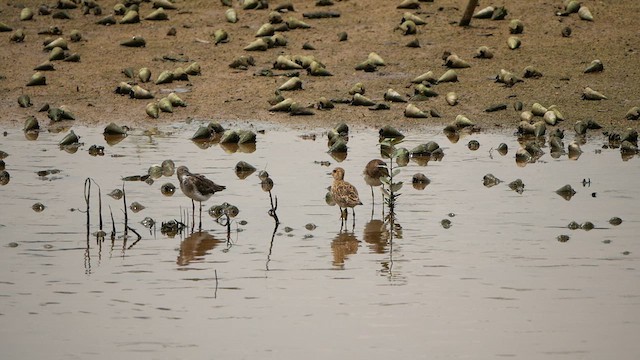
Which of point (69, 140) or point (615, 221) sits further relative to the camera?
point (69, 140)

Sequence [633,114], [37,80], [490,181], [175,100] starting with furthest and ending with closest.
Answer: [37,80] < [175,100] < [633,114] < [490,181]

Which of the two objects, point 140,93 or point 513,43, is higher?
point 513,43

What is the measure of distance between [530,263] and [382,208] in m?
3.04

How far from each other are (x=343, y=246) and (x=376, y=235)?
30.4 inches

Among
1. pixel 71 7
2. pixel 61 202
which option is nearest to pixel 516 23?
pixel 71 7

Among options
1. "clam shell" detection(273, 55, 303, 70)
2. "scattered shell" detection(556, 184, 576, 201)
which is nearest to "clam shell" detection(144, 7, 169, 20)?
"clam shell" detection(273, 55, 303, 70)

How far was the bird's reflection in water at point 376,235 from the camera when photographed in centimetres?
1383

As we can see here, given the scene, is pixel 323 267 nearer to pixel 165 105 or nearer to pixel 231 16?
pixel 165 105

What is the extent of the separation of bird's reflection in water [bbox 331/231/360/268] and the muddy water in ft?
0.13

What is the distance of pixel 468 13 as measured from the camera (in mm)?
24562

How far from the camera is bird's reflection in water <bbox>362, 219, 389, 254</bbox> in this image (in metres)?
13.8

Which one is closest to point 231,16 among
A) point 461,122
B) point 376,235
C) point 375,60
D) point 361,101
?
point 375,60

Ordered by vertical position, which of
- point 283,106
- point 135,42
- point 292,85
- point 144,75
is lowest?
point 283,106

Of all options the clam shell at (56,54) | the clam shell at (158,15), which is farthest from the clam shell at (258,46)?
the clam shell at (56,54)
